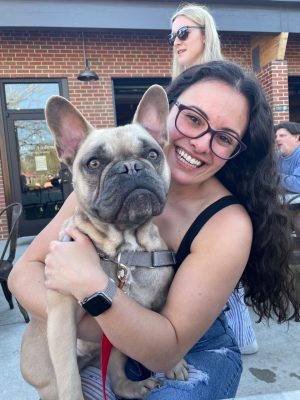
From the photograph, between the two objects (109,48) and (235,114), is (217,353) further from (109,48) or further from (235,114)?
(109,48)

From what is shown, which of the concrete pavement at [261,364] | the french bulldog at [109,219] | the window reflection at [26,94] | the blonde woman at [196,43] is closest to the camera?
the french bulldog at [109,219]

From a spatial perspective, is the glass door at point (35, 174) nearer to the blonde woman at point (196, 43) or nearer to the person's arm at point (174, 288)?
the blonde woman at point (196, 43)

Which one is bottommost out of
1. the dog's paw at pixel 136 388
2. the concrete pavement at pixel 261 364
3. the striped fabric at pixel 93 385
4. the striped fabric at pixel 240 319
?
the concrete pavement at pixel 261 364

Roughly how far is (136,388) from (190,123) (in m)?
1.18

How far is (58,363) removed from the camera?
150 centimetres

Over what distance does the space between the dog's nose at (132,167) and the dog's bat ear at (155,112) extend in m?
0.30

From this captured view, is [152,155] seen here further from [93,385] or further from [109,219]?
[93,385]

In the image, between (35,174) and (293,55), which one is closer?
(35,174)

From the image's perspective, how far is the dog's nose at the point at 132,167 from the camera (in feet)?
5.28

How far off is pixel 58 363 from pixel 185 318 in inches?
19.7

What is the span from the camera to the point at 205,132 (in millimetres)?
1740

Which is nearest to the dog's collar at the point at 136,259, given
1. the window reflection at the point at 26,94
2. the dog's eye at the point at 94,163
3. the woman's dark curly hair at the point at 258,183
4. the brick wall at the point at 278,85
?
the dog's eye at the point at 94,163

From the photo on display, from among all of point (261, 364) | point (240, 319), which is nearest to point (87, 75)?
point (240, 319)

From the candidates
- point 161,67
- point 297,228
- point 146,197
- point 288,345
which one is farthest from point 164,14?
point 146,197
